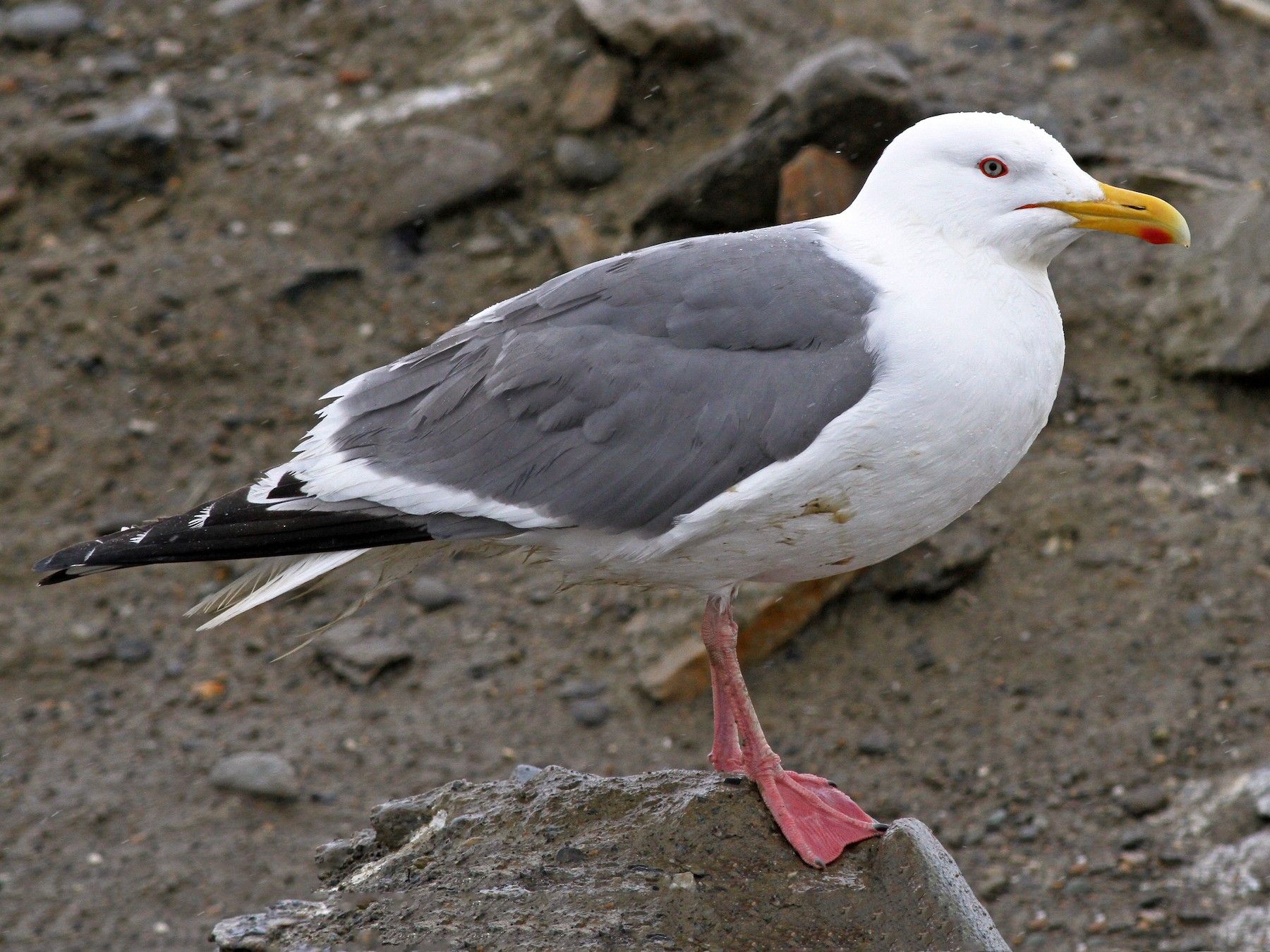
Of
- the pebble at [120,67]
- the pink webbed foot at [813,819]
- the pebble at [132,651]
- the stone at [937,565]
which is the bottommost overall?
the pebble at [132,651]

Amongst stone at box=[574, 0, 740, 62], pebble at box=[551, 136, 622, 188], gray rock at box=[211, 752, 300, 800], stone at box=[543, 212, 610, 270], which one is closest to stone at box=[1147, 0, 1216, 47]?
stone at box=[574, 0, 740, 62]

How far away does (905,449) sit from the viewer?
11.3 feet

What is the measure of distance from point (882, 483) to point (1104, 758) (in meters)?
2.56

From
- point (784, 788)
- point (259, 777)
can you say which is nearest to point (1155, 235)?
point (784, 788)

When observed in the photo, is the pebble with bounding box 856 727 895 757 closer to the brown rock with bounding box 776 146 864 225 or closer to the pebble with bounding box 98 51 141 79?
the brown rock with bounding box 776 146 864 225

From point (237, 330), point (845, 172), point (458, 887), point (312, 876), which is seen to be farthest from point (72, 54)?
point (458, 887)

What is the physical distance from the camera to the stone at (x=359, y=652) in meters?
6.36

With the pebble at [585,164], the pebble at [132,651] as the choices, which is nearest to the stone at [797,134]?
the pebble at [585,164]

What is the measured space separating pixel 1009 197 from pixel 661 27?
4362 mm

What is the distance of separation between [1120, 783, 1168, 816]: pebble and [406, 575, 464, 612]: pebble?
296 cm

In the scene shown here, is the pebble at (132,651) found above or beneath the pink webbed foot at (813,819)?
beneath

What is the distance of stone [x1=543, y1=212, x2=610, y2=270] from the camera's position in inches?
289

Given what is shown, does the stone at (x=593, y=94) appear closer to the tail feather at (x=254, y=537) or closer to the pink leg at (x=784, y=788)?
the pink leg at (x=784, y=788)

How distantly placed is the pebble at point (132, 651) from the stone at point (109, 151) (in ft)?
8.89
